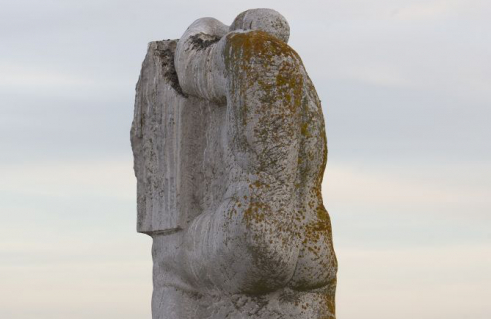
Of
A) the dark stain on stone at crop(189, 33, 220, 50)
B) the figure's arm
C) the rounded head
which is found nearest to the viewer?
the figure's arm

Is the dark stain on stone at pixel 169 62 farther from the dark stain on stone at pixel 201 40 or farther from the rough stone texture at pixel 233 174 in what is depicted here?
the dark stain on stone at pixel 201 40

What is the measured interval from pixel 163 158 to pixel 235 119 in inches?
45.3

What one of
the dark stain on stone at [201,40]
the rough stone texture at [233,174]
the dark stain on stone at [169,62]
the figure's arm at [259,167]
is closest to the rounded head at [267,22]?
the rough stone texture at [233,174]

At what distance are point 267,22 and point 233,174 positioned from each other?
4.43 feet

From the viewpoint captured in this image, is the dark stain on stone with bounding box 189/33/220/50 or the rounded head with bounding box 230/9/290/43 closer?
the rounded head with bounding box 230/9/290/43

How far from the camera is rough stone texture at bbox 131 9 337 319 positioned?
A: 30.5 feet

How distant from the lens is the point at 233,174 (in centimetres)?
953

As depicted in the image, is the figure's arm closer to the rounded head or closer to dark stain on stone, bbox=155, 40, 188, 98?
the rounded head

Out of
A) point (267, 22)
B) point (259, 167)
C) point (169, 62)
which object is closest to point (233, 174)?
point (259, 167)

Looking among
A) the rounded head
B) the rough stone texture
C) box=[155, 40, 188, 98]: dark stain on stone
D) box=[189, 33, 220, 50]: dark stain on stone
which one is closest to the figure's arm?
the rough stone texture

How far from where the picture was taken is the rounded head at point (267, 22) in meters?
10.0

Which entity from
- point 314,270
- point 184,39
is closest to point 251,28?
point 184,39

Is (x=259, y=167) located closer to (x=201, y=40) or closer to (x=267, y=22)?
(x=267, y=22)

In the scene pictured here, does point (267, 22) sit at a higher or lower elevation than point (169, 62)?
higher
